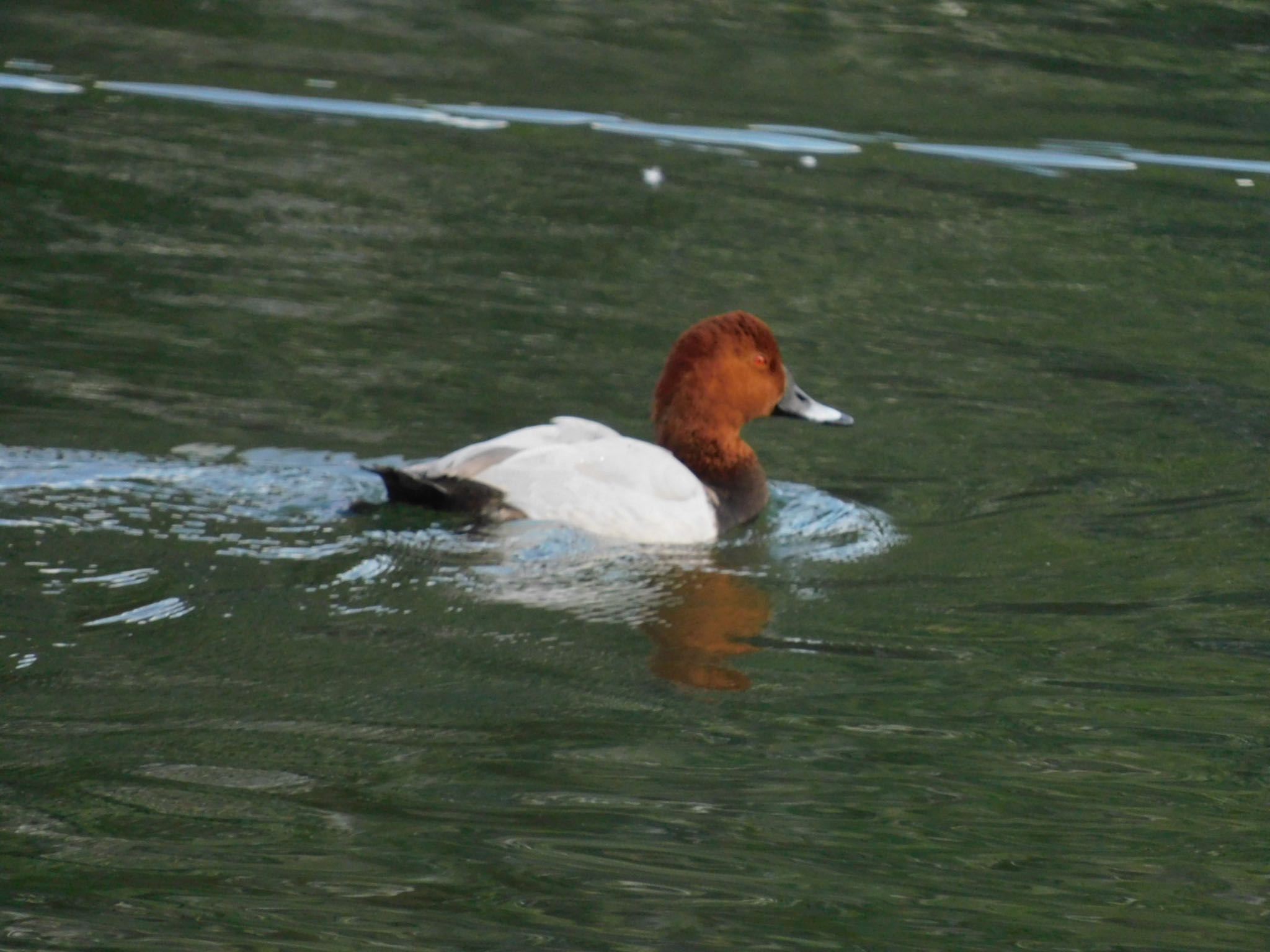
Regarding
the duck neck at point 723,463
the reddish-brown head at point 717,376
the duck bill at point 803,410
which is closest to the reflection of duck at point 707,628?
the duck neck at point 723,463

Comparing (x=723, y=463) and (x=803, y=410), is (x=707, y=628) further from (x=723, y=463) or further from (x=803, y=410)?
(x=803, y=410)

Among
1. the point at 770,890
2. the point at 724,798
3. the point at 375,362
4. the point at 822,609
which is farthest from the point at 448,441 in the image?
the point at 770,890

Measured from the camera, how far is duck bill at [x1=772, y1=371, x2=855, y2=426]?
23.8 ft

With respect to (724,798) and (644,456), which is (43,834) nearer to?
(724,798)

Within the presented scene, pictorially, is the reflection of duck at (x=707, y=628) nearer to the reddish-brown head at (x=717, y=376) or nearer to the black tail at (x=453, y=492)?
the black tail at (x=453, y=492)

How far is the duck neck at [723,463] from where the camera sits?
6906 millimetres

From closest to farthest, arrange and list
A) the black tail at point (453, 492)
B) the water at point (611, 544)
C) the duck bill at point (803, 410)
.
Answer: the water at point (611, 544)
the black tail at point (453, 492)
the duck bill at point (803, 410)

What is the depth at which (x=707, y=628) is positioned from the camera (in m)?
5.63

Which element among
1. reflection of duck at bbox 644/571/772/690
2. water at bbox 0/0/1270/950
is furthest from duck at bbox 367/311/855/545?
reflection of duck at bbox 644/571/772/690

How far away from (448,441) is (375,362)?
1.02 metres

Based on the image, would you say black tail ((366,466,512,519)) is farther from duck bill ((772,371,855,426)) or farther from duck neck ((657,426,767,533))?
duck bill ((772,371,855,426))

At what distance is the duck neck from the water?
9.4 inches

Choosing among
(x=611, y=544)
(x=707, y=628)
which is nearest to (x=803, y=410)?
(x=611, y=544)

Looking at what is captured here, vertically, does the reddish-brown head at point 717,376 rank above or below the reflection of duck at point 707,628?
above
